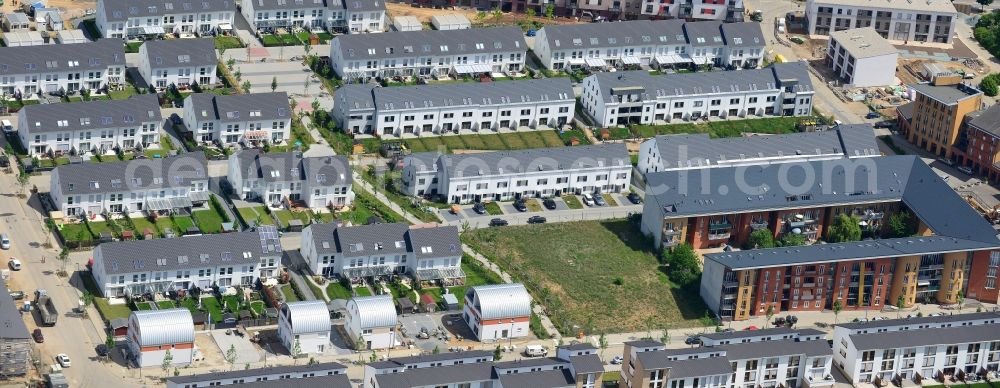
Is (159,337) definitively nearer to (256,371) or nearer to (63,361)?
(63,361)

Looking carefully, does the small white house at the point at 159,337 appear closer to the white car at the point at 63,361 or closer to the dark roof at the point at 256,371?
the white car at the point at 63,361

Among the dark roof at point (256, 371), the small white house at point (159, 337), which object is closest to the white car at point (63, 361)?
the small white house at point (159, 337)

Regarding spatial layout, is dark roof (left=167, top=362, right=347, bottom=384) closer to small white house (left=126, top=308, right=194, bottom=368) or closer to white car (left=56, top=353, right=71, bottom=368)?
small white house (left=126, top=308, right=194, bottom=368)

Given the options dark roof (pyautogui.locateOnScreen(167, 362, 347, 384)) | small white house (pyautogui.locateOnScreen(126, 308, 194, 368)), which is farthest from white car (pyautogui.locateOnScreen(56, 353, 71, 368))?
dark roof (pyautogui.locateOnScreen(167, 362, 347, 384))

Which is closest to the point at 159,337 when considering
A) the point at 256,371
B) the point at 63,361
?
the point at 63,361

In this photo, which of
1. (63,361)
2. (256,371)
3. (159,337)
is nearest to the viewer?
(256,371)
